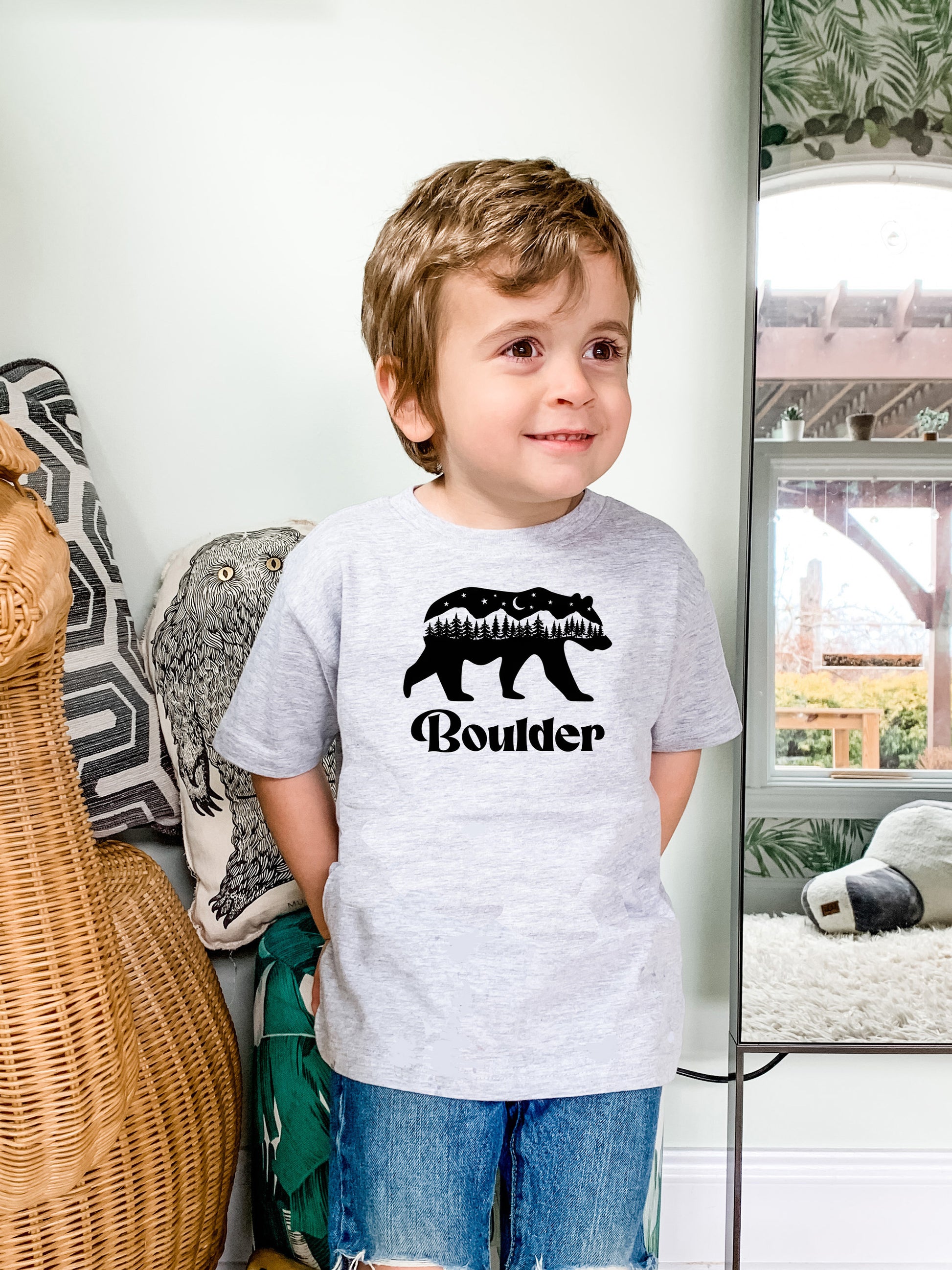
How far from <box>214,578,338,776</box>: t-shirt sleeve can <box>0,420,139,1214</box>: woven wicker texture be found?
0.53 ft

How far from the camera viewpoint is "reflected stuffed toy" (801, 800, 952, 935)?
1182 millimetres

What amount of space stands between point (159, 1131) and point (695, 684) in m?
0.65

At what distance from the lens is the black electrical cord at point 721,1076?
1.31m

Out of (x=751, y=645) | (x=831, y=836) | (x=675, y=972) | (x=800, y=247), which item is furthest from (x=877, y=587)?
(x=675, y=972)

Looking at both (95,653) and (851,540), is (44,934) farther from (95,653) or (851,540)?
(851,540)

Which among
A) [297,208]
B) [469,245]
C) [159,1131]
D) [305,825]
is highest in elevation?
[297,208]

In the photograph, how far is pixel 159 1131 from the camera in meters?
0.92

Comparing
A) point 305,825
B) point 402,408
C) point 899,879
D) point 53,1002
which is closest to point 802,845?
point 899,879

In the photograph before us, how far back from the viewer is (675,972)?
849 millimetres

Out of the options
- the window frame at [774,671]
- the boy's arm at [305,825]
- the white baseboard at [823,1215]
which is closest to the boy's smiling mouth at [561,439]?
the boy's arm at [305,825]

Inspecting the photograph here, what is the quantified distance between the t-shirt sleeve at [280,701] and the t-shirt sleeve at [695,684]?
1.01 ft

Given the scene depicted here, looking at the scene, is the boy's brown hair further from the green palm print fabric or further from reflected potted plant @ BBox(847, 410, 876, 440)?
the green palm print fabric

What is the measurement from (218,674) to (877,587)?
795mm

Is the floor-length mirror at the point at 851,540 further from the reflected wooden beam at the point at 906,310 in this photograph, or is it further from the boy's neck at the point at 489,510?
the boy's neck at the point at 489,510
